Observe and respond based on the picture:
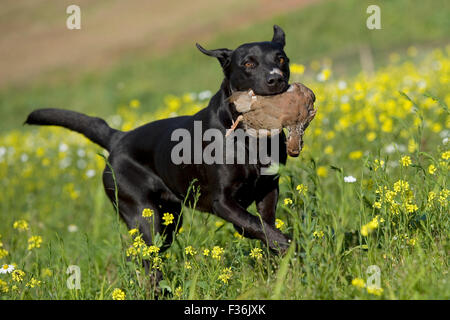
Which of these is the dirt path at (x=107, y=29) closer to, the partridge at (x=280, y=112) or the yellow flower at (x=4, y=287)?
the partridge at (x=280, y=112)

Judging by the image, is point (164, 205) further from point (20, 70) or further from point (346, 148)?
point (20, 70)

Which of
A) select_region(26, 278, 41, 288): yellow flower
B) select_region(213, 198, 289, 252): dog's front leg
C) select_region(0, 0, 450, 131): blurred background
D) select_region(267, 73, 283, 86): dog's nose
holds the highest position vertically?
select_region(0, 0, 450, 131): blurred background

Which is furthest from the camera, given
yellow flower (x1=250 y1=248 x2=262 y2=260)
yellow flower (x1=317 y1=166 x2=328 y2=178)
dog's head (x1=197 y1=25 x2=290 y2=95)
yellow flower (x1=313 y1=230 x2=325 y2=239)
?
yellow flower (x1=317 y1=166 x2=328 y2=178)

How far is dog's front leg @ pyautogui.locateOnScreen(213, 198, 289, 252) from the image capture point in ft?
10.4

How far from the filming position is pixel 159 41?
24.1 metres

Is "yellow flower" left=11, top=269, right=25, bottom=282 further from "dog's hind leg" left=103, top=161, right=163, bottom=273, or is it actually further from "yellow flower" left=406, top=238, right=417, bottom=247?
"yellow flower" left=406, top=238, right=417, bottom=247

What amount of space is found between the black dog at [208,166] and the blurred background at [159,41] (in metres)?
8.27

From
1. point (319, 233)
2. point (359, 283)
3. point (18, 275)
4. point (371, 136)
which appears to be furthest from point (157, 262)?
point (371, 136)

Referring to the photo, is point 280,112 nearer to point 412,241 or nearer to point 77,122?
point 412,241

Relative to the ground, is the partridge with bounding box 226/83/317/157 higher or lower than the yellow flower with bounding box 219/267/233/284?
higher

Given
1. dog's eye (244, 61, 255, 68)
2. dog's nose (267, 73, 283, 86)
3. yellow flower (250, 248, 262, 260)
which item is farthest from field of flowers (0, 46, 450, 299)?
dog's eye (244, 61, 255, 68)

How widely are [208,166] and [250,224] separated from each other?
525 mm

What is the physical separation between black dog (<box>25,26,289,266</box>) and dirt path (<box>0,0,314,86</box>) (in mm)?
17965

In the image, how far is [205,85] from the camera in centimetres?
1700
